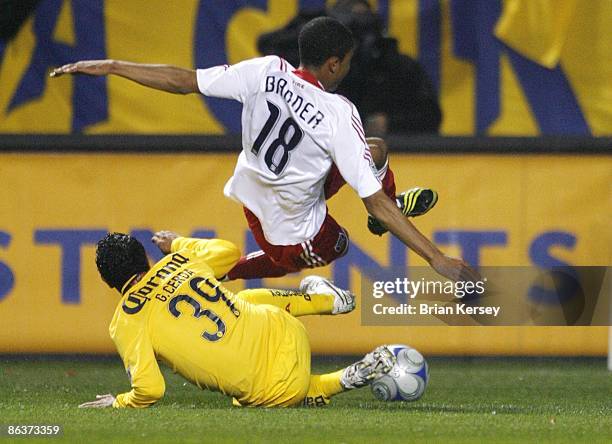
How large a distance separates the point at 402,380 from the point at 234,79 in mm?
1676

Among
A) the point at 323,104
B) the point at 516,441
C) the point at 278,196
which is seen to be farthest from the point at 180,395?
the point at 516,441

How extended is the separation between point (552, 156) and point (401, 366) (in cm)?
311

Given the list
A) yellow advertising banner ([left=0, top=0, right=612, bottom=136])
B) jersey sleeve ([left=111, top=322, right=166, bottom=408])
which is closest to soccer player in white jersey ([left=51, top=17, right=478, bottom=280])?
jersey sleeve ([left=111, top=322, right=166, bottom=408])

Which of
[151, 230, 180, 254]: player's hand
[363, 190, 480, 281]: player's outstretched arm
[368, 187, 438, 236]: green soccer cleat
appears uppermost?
[363, 190, 480, 281]: player's outstretched arm

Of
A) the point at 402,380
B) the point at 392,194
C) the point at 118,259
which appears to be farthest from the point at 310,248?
the point at 118,259

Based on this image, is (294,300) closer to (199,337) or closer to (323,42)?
(199,337)

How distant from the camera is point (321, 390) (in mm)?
7516

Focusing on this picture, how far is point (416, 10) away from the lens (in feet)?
35.0

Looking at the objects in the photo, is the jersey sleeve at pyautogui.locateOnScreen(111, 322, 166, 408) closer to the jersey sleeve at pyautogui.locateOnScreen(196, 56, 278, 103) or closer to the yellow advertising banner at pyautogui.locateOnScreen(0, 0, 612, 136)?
the jersey sleeve at pyautogui.locateOnScreen(196, 56, 278, 103)

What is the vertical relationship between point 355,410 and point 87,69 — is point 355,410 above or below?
below

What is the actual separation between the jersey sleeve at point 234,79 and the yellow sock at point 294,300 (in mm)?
1007

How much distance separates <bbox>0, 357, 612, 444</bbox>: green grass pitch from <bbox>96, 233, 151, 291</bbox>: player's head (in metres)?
0.62

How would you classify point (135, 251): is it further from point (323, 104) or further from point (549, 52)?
point (549, 52)

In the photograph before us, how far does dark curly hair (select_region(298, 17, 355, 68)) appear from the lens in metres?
7.46
